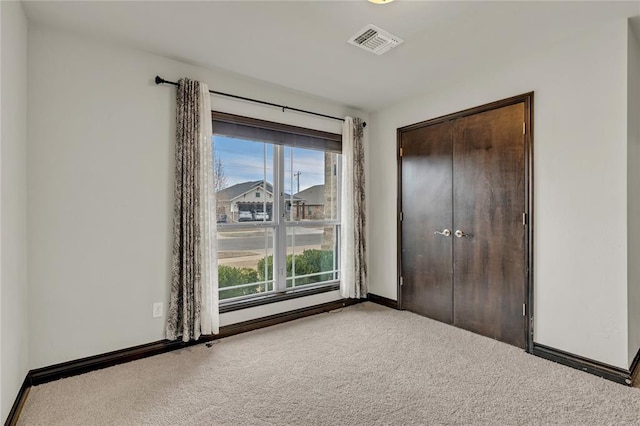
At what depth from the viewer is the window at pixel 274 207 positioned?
3197 mm

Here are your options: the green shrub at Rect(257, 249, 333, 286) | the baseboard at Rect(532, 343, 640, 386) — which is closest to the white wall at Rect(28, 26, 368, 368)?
the green shrub at Rect(257, 249, 333, 286)

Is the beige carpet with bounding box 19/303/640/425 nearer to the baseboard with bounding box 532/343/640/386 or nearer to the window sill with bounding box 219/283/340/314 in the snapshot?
Result: the baseboard with bounding box 532/343/640/386

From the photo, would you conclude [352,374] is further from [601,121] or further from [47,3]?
[47,3]

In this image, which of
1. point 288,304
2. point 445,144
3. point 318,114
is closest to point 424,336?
point 288,304

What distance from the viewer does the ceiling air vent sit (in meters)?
2.29

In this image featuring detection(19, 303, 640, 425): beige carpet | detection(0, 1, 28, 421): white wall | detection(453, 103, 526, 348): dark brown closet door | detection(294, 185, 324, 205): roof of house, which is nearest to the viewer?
detection(0, 1, 28, 421): white wall

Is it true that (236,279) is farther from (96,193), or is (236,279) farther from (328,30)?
(328,30)

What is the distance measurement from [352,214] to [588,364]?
246 centimetres

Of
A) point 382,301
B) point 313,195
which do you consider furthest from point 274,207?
point 382,301

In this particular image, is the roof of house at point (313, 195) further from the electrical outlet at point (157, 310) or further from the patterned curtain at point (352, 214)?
the electrical outlet at point (157, 310)

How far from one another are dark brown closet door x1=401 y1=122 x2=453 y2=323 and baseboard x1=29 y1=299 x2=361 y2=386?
1.44 m

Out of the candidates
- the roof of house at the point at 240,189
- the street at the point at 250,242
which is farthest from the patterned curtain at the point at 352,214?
the roof of house at the point at 240,189

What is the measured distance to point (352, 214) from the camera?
3900 mm

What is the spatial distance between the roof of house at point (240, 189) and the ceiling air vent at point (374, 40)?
165cm
